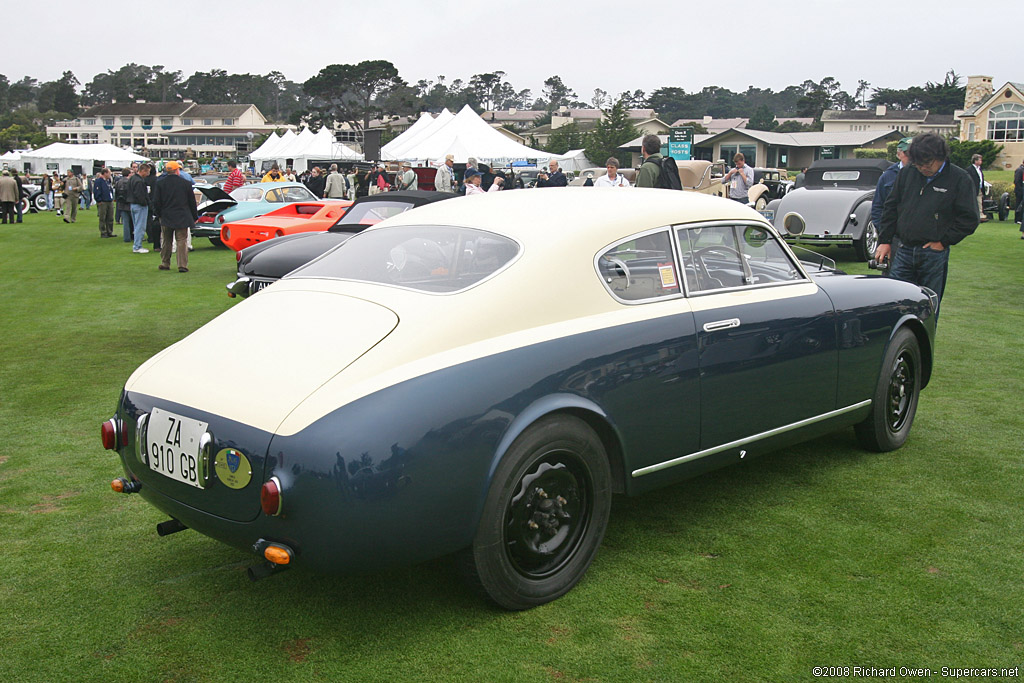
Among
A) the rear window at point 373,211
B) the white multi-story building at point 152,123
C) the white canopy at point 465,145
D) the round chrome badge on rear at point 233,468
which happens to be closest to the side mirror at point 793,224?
the rear window at point 373,211

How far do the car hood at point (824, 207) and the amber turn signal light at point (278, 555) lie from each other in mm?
12483

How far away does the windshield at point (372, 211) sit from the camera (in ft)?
33.9

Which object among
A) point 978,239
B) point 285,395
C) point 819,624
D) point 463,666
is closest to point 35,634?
point 285,395

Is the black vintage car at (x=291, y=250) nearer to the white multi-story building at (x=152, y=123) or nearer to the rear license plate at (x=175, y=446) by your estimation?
the rear license plate at (x=175, y=446)

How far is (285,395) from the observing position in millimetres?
2873

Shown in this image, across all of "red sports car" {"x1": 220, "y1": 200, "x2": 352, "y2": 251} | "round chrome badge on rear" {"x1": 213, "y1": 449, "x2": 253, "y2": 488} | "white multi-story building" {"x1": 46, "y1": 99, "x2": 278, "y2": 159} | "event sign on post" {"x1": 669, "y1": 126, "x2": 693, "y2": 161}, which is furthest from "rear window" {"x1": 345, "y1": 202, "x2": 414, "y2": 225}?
"white multi-story building" {"x1": 46, "y1": 99, "x2": 278, "y2": 159}

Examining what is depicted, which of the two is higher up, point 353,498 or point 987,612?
point 353,498

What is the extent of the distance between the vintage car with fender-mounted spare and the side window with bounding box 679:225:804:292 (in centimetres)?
947

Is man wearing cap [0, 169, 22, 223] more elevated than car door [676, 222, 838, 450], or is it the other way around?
man wearing cap [0, 169, 22, 223]

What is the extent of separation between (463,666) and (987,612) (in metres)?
2.01

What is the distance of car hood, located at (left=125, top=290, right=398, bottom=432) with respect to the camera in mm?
2904

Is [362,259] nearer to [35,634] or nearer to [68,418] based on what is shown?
[35,634]

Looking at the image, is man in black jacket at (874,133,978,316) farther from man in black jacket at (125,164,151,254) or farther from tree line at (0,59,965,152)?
tree line at (0,59,965,152)

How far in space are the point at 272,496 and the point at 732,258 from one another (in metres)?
2.60
